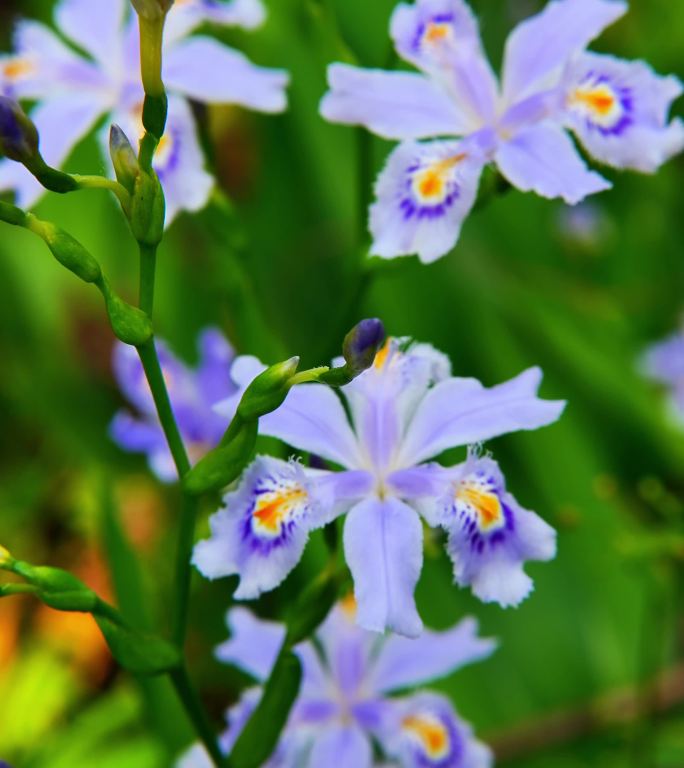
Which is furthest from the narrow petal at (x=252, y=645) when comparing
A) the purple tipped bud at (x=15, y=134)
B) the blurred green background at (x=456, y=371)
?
the purple tipped bud at (x=15, y=134)

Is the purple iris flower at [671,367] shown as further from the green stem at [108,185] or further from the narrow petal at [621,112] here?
the green stem at [108,185]

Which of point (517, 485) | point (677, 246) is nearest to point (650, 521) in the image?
point (517, 485)

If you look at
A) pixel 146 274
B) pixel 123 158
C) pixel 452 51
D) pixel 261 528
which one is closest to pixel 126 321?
pixel 146 274

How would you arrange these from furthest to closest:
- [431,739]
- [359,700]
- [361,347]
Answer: [359,700]
[431,739]
[361,347]

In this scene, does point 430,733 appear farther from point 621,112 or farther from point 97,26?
point 97,26

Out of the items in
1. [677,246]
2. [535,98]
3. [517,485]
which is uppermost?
[677,246]

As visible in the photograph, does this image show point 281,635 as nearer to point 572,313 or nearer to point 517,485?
point 517,485
